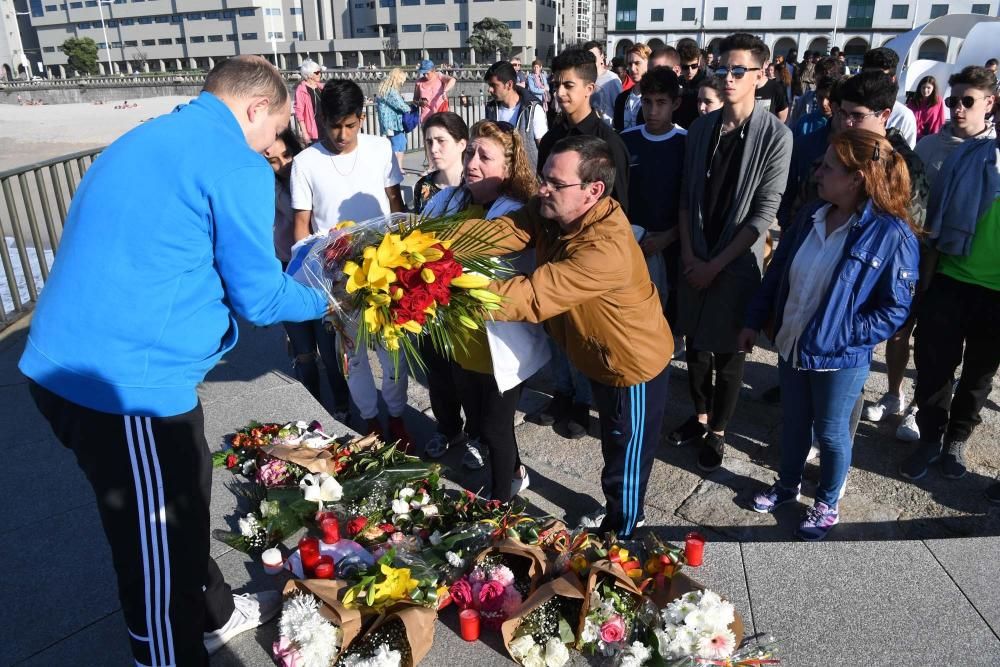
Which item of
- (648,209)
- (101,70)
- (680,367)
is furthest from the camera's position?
(101,70)

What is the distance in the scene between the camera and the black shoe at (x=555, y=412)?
4359mm

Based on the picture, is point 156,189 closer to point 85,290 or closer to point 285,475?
point 85,290

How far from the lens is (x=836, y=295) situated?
2.84 m

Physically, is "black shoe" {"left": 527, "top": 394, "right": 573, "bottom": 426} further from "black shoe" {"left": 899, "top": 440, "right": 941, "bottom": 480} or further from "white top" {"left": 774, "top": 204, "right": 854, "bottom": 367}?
"black shoe" {"left": 899, "top": 440, "right": 941, "bottom": 480}

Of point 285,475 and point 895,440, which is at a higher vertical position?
point 285,475

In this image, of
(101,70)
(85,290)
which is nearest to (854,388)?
(85,290)

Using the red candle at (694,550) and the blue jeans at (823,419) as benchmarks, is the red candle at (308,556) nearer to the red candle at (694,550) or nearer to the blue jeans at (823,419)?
the red candle at (694,550)

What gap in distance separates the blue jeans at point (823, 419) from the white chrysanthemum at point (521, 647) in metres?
1.70

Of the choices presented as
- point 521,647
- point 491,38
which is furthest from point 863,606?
point 491,38

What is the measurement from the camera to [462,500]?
124 inches

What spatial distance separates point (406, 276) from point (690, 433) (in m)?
2.49

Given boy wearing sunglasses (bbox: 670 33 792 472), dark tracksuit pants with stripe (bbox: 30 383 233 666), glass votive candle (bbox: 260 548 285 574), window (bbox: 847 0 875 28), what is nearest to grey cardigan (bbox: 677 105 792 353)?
boy wearing sunglasses (bbox: 670 33 792 472)

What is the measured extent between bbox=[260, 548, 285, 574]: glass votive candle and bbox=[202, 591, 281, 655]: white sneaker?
16 centimetres

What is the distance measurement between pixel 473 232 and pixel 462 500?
4.17ft
